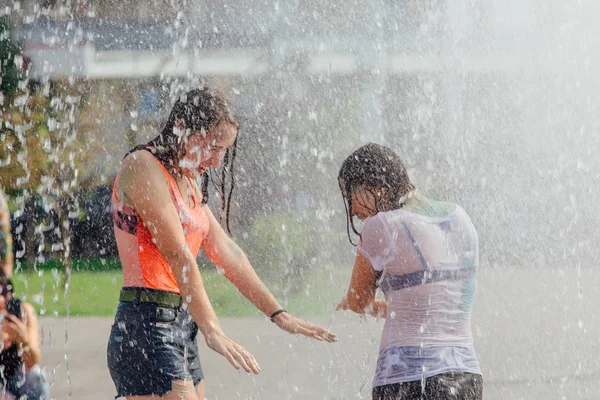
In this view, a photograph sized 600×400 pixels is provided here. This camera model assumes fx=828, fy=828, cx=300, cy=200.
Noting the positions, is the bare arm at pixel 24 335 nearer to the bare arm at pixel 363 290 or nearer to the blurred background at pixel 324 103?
the bare arm at pixel 363 290

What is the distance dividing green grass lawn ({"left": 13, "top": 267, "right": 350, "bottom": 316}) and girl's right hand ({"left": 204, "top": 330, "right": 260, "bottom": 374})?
5.99m

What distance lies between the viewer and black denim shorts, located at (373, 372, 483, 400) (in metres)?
2.28

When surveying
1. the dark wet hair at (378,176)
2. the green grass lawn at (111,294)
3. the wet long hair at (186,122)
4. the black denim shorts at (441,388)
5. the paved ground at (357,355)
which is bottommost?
the green grass lawn at (111,294)

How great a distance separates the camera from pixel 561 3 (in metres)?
11.2

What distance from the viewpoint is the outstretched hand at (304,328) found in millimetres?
2533

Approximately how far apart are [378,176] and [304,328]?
539mm

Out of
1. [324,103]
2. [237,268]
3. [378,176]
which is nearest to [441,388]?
[378,176]

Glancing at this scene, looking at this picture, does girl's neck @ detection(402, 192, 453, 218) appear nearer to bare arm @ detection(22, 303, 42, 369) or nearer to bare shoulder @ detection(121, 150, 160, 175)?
bare shoulder @ detection(121, 150, 160, 175)


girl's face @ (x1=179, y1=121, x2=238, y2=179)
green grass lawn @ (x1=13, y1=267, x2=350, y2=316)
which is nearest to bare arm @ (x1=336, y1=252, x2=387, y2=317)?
girl's face @ (x1=179, y1=121, x2=238, y2=179)

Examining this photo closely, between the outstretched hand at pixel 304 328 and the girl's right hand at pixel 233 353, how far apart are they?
1.11ft

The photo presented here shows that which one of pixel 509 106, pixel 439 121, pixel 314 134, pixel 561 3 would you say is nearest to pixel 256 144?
pixel 314 134

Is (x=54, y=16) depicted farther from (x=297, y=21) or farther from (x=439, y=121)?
(x=439, y=121)

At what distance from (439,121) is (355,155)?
10.1 meters

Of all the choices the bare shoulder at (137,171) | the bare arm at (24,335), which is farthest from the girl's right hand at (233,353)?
the bare arm at (24,335)
